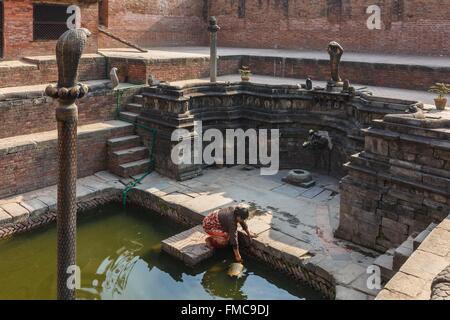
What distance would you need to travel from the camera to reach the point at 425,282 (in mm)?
4148

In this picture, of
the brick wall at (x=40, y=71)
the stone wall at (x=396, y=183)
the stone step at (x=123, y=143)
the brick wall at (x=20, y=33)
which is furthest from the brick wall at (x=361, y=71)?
the brick wall at (x=20, y=33)

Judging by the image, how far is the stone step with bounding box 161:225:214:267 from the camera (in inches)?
267

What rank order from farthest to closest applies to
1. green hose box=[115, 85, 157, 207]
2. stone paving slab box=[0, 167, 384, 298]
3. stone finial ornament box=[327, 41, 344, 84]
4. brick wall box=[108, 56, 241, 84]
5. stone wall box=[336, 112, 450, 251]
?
brick wall box=[108, 56, 241, 84]
stone finial ornament box=[327, 41, 344, 84]
green hose box=[115, 85, 157, 207]
stone paving slab box=[0, 167, 384, 298]
stone wall box=[336, 112, 450, 251]

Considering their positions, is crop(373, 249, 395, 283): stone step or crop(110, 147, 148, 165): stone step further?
crop(110, 147, 148, 165): stone step

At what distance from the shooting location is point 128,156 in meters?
10.0

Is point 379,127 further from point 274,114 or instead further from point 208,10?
point 208,10

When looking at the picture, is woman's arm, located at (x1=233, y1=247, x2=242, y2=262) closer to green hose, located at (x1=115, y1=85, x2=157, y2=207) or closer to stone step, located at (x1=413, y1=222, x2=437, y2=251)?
stone step, located at (x1=413, y1=222, x2=437, y2=251)

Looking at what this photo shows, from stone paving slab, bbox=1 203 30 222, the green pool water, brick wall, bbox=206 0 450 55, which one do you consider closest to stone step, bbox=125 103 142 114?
the green pool water

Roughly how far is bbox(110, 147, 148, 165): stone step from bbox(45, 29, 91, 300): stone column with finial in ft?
20.5

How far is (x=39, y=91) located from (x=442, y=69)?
32.0 ft

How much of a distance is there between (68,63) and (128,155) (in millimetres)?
6618

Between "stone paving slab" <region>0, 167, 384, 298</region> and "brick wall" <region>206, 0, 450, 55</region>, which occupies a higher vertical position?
"brick wall" <region>206, 0, 450, 55</region>

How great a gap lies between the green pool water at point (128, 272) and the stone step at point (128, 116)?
3.34 m

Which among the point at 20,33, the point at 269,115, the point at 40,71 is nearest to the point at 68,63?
the point at 269,115
